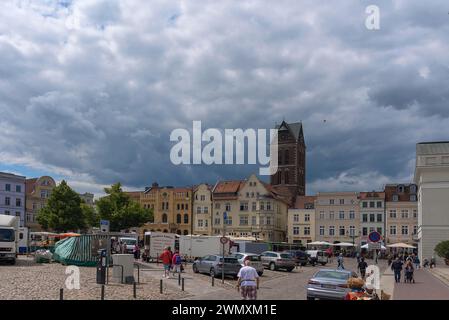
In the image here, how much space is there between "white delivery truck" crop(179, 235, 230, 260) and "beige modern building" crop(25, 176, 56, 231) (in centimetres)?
5588

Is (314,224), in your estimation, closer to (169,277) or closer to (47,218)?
(47,218)

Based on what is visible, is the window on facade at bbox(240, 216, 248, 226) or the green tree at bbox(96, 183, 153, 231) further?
the window on facade at bbox(240, 216, 248, 226)

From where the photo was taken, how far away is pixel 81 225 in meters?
77.5

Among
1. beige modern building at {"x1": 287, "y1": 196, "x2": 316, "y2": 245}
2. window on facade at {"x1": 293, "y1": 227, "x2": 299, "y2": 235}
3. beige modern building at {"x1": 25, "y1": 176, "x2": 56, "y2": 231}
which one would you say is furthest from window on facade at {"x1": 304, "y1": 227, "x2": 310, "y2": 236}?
beige modern building at {"x1": 25, "y1": 176, "x2": 56, "y2": 231}

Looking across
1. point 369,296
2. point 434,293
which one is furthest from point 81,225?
point 369,296

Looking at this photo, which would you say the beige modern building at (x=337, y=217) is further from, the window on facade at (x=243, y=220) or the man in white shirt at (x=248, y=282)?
the man in white shirt at (x=248, y=282)

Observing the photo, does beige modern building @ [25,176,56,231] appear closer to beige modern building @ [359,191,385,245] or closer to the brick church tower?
the brick church tower

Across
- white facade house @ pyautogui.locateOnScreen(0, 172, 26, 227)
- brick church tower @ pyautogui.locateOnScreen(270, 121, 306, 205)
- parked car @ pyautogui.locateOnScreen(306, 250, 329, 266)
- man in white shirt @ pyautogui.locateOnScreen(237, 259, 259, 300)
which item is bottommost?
parked car @ pyautogui.locateOnScreen(306, 250, 329, 266)

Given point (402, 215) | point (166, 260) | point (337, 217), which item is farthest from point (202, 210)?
point (166, 260)

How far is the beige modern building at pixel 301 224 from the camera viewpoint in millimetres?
101250

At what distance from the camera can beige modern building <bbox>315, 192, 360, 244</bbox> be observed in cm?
9736

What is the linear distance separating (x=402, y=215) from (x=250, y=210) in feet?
83.6

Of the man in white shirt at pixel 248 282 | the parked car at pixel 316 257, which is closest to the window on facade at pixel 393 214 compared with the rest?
the parked car at pixel 316 257
